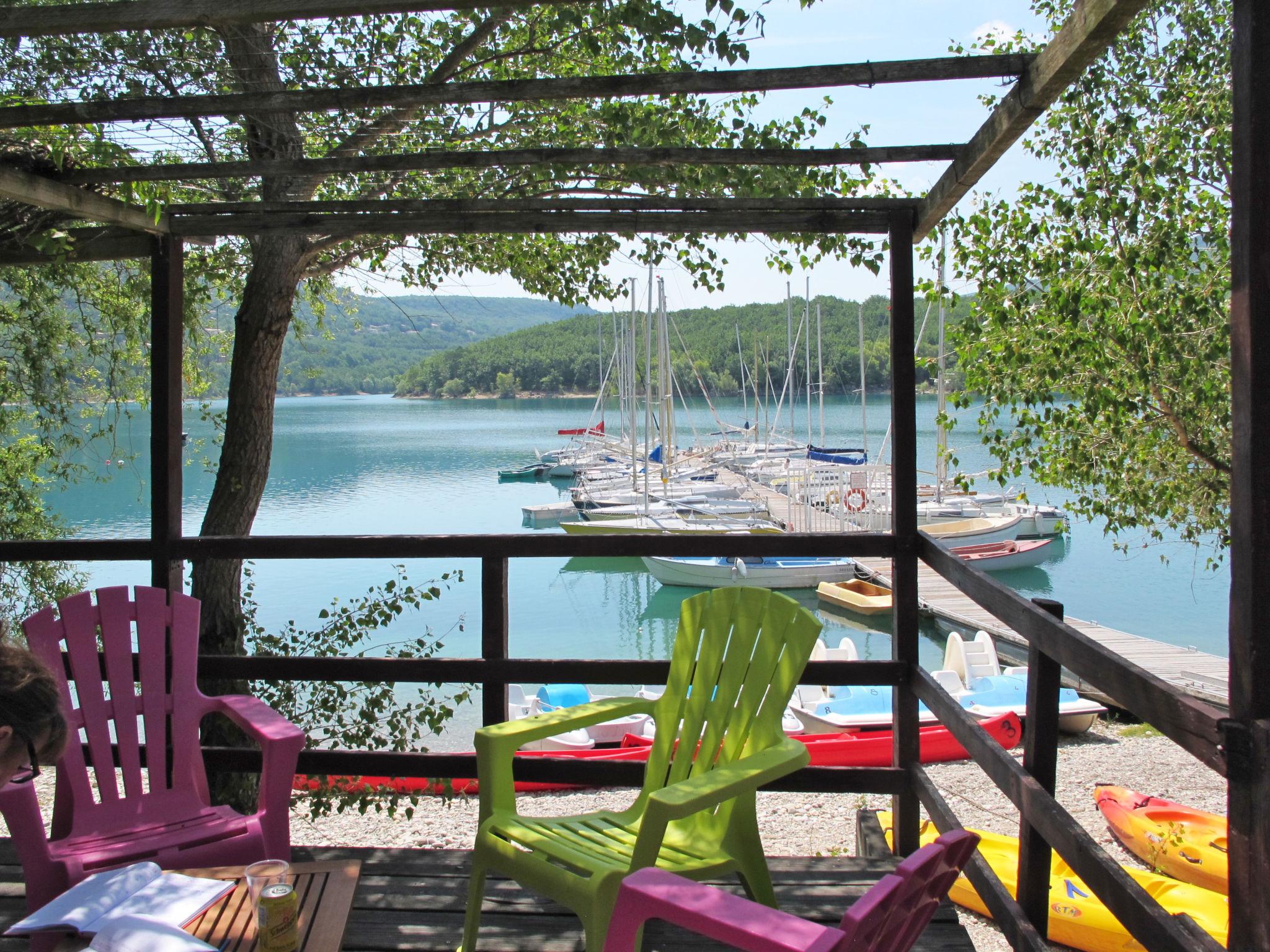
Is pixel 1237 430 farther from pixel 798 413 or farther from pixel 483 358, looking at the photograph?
pixel 798 413

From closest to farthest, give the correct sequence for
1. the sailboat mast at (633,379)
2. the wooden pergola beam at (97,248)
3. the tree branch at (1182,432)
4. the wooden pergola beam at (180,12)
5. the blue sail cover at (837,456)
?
the wooden pergola beam at (180,12) < the wooden pergola beam at (97,248) < the tree branch at (1182,432) < the sailboat mast at (633,379) < the blue sail cover at (837,456)

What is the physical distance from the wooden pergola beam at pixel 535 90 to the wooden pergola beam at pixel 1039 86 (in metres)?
0.07

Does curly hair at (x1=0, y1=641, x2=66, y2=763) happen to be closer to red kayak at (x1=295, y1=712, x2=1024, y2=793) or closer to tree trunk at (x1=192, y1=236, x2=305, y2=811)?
tree trunk at (x1=192, y1=236, x2=305, y2=811)

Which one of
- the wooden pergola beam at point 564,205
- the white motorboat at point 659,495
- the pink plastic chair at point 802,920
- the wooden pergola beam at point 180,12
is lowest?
the white motorboat at point 659,495

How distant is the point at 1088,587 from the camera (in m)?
17.4

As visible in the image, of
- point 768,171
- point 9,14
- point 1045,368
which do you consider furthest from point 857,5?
A: point 1045,368

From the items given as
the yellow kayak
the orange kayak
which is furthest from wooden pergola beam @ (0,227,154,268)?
the orange kayak

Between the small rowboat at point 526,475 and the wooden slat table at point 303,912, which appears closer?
the wooden slat table at point 303,912

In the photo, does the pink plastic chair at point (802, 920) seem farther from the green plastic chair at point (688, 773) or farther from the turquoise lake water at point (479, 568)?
the turquoise lake water at point (479, 568)

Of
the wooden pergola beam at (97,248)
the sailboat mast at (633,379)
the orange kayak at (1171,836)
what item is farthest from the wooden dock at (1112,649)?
the sailboat mast at (633,379)

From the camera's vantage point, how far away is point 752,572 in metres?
17.3

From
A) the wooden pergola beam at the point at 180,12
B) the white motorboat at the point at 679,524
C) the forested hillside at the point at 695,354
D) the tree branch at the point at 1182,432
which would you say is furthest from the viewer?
the forested hillside at the point at 695,354

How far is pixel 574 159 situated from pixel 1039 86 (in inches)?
38.6

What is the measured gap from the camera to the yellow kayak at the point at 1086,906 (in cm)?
384
